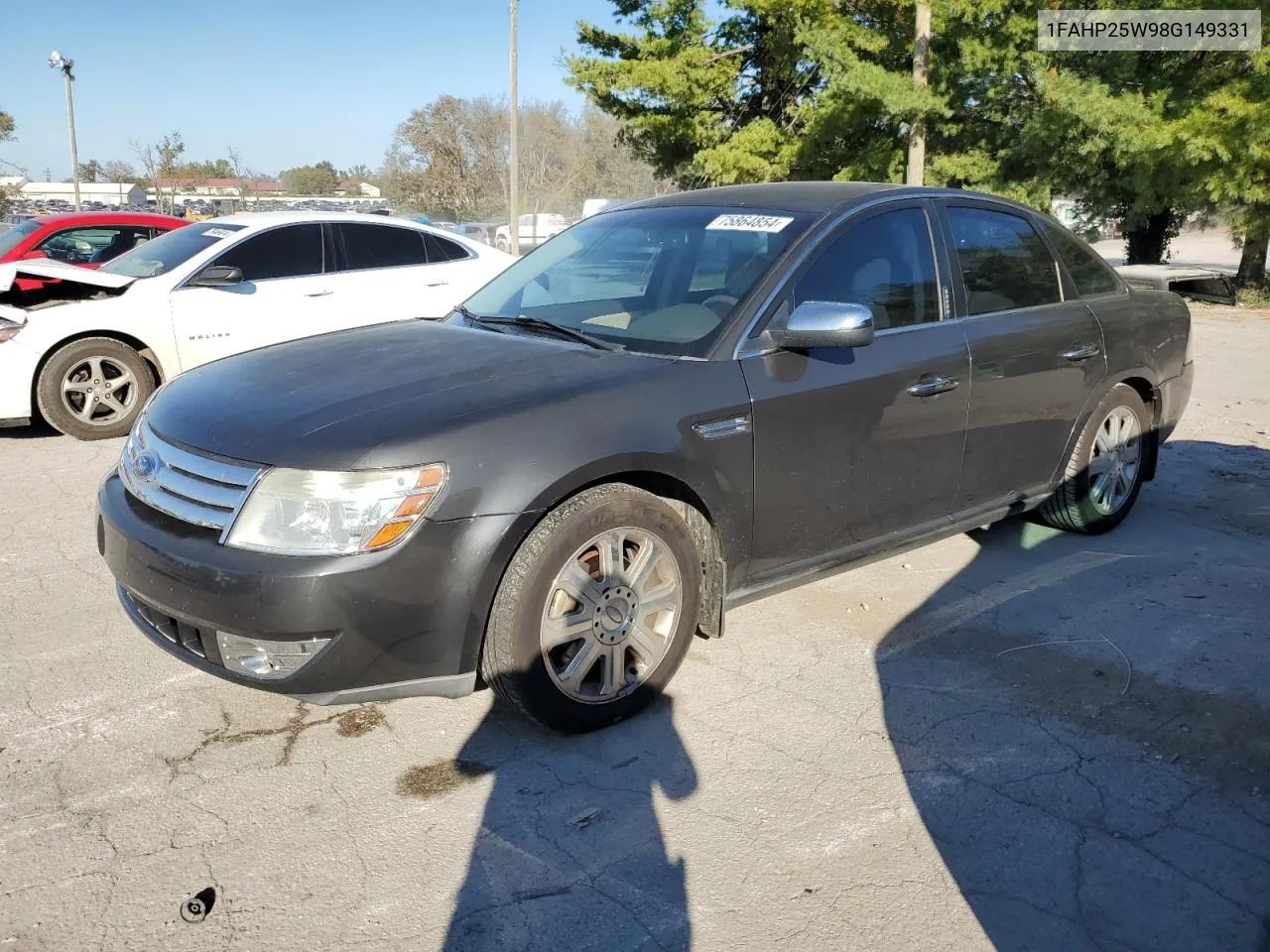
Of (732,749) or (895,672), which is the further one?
(895,672)

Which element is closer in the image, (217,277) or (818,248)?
(818,248)

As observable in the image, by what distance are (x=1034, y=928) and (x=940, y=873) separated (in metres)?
0.26

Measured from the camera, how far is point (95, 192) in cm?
4578

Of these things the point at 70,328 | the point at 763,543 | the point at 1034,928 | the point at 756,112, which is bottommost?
the point at 1034,928

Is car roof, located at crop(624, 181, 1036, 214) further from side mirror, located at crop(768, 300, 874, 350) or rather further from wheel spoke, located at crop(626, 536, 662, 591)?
wheel spoke, located at crop(626, 536, 662, 591)

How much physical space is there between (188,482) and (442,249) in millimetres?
6086

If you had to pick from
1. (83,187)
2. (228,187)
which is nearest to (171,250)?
(83,187)

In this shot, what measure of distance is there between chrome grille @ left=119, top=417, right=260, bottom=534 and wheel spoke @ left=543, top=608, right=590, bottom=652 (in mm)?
945

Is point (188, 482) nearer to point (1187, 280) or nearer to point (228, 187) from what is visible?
point (1187, 280)

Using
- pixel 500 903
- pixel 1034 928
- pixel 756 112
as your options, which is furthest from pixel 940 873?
pixel 756 112

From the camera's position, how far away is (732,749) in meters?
3.23

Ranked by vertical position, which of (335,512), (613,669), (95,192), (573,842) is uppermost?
(95,192)

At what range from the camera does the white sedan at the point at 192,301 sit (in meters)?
7.21

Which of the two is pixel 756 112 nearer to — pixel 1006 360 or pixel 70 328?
pixel 70 328
